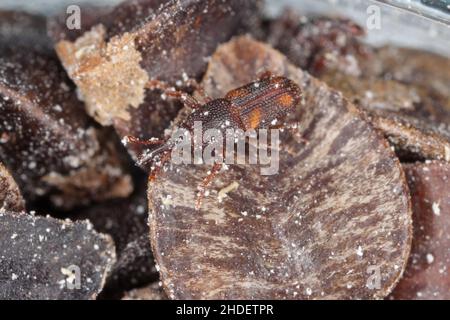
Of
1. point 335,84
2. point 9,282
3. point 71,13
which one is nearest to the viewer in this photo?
point 9,282

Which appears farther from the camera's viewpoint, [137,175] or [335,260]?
[137,175]

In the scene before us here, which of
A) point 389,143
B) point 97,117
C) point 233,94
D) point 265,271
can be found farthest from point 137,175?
point 389,143

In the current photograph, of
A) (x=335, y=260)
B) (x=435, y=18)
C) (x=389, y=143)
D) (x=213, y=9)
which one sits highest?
(x=213, y=9)

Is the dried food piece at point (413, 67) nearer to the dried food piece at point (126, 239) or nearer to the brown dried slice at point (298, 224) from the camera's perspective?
the brown dried slice at point (298, 224)

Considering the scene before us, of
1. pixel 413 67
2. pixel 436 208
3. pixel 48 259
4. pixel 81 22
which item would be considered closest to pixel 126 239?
pixel 48 259

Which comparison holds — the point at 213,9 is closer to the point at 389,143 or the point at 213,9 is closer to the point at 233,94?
the point at 233,94

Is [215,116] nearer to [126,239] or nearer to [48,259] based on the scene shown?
[126,239]

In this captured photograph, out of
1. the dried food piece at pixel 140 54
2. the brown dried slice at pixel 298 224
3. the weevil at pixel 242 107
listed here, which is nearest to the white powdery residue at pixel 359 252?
the brown dried slice at pixel 298 224
